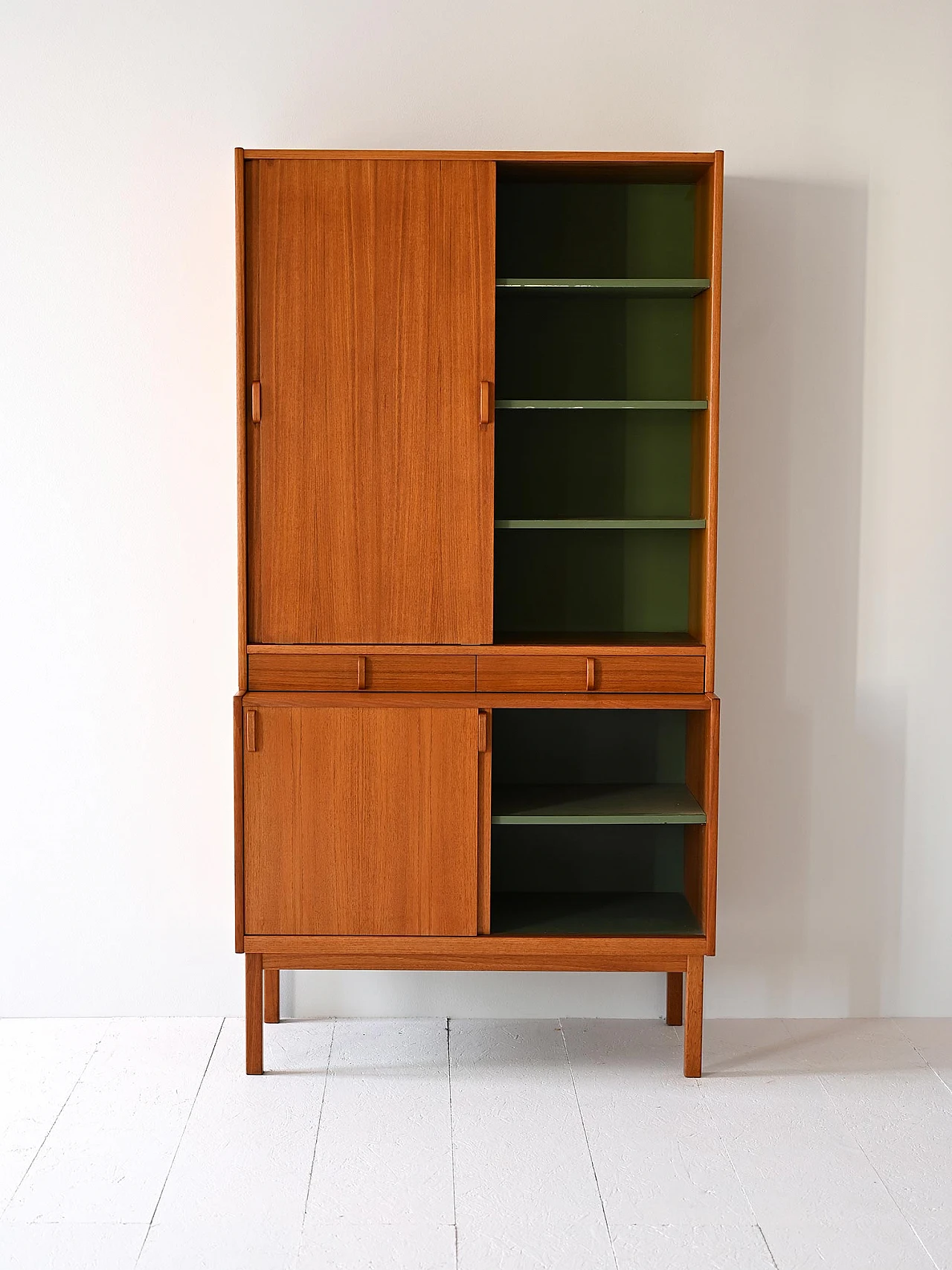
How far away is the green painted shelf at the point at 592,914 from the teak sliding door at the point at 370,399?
70 cm

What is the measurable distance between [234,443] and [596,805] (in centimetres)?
129

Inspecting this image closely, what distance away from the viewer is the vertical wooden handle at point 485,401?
8.95 ft

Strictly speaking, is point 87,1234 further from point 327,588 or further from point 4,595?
point 4,595

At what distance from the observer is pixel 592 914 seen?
296 cm

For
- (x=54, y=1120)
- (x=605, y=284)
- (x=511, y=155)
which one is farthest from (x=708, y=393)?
(x=54, y=1120)

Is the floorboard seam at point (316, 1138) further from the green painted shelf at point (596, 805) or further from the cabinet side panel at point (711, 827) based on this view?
the cabinet side panel at point (711, 827)

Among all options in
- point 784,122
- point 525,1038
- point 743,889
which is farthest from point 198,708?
point 784,122

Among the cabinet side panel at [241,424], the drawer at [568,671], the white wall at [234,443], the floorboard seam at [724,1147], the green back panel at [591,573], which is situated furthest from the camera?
the green back panel at [591,573]

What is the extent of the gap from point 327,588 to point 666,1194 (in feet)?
4.77

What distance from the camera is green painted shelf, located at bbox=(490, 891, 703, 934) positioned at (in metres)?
2.85

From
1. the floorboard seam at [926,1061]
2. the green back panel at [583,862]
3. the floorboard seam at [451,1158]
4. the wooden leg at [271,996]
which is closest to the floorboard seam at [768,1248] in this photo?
the floorboard seam at [451,1158]

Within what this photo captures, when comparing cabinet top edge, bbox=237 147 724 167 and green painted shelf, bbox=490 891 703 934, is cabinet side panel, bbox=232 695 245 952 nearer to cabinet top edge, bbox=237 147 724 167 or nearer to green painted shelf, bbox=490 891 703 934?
green painted shelf, bbox=490 891 703 934

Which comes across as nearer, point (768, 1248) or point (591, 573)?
point (768, 1248)

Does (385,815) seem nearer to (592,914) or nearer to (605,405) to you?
(592,914)
